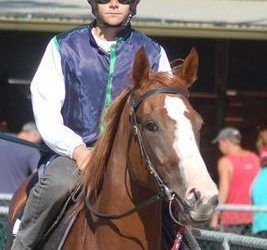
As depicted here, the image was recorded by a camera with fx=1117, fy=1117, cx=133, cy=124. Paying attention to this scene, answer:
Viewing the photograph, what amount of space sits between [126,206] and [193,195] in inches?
28.0

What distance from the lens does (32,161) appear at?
11422mm

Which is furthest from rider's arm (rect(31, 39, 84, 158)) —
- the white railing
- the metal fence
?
the white railing

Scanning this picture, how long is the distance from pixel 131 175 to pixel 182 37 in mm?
7546

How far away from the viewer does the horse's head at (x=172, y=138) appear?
200 inches

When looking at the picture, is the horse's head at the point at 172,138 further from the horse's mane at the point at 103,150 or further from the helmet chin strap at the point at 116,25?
the helmet chin strap at the point at 116,25

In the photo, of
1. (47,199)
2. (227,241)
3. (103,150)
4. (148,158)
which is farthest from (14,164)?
(148,158)

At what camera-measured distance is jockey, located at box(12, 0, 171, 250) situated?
5914 mm

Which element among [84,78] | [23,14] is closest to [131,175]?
[84,78]

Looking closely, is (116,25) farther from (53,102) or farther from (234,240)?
(234,240)

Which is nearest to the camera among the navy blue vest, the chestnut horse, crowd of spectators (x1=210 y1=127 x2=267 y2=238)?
the chestnut horse

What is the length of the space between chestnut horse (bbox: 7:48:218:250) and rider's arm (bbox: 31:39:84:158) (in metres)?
0.22

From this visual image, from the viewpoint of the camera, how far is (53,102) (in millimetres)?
6031

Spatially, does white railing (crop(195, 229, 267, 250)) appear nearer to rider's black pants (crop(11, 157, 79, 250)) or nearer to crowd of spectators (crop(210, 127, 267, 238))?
crowd of spectators (crop(210, 127, 267, 238))

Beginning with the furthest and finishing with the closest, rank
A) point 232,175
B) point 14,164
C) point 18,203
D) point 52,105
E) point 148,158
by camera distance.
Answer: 1. point 232,175
2. point 14,164
3. point 18,203
4. point 52,105
5. point 148,158
